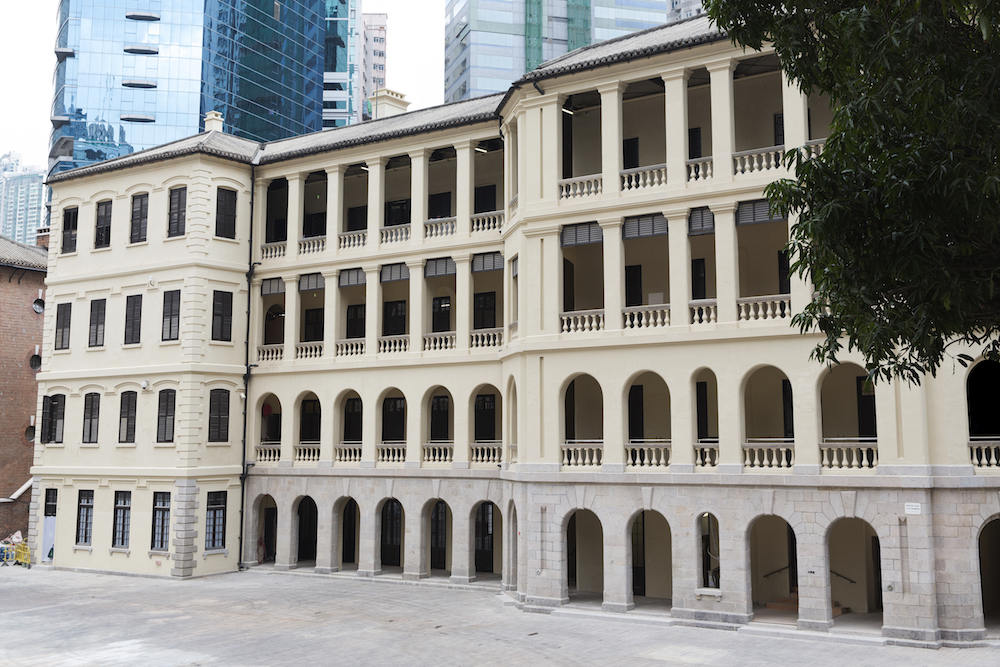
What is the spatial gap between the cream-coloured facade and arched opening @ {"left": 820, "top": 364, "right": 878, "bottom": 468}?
0.27 feet

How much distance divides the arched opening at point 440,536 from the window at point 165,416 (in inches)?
396

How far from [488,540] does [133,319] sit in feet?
52.3

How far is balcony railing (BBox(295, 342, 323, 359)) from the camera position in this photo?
112ft

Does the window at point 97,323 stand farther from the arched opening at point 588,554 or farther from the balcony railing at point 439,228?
the arched opening at point 588,554

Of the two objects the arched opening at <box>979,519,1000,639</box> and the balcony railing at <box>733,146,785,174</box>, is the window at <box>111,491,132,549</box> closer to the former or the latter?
the balcony railing at <box>733,146,785,174</box>

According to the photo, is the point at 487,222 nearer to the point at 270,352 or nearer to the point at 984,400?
the point at 270,352

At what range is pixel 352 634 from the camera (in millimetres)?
22922

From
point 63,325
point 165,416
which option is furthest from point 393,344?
point 63,325

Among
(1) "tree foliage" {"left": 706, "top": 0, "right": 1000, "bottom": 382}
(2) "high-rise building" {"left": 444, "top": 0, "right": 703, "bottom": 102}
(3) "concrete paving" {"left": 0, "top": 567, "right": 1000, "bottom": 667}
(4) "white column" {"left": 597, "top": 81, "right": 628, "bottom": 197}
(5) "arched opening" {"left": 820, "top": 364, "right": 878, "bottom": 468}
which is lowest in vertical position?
(3) "concrete paving" {"left": 0, "top": 567, "right": 1000, "bottom": 667}

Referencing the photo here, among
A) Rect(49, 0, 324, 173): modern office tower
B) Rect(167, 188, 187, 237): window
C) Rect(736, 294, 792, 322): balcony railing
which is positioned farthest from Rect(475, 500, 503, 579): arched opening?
Rect(49, 0, 324, 173): modern office tower

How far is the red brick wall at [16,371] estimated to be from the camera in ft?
137

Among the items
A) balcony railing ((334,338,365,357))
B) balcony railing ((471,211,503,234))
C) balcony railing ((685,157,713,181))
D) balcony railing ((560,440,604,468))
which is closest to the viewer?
balcony railing ((685,157,713,181))

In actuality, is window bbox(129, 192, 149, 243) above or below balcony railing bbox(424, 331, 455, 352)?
above

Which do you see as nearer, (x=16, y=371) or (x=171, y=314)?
(x=171, y=314)
